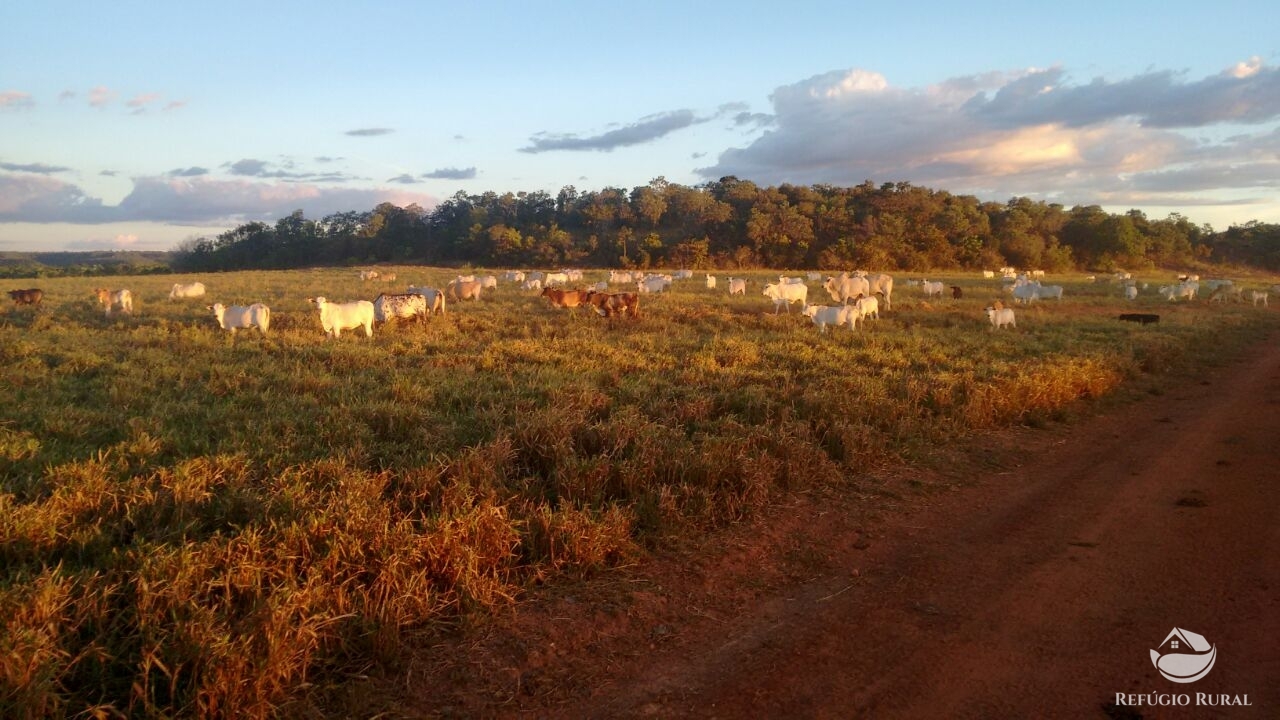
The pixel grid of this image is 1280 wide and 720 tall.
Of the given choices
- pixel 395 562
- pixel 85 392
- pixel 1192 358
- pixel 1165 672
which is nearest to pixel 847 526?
pixel 1165 672

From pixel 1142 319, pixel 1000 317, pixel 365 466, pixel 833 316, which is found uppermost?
pixel 833 316

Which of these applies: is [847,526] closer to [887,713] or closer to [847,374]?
[887,713]

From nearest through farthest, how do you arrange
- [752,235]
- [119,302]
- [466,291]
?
1. [119,302]
2. [466,291]
3. [752,235]

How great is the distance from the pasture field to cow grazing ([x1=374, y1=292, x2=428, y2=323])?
3.23 m

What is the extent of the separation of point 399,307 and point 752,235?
161 feet

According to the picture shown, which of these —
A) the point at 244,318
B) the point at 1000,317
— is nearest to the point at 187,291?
the point at 244,318

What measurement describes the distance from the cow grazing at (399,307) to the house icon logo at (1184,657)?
52.5 ft

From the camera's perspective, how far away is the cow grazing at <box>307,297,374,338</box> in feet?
48.8

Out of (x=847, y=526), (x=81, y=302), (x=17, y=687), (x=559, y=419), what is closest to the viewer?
(x=17, y=687)

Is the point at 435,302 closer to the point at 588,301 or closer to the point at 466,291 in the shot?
the point at 588,301

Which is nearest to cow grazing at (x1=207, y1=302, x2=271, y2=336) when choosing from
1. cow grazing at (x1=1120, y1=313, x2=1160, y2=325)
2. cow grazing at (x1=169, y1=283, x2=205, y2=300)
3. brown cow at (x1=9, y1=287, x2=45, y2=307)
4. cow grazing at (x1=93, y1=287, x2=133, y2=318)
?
cow grazing at (x1=93, y1=287, x2=133, y2=318)

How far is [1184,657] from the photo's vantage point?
4.16 m

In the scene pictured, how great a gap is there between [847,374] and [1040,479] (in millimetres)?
4032

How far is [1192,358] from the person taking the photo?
15250 millimetres
